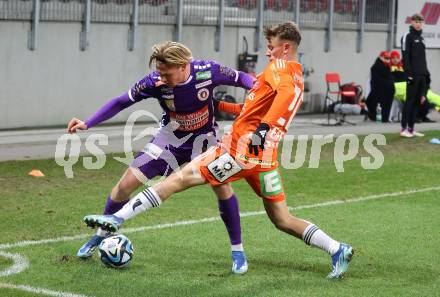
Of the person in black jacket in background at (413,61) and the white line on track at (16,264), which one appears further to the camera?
the person in black jacket in background at (413,61)

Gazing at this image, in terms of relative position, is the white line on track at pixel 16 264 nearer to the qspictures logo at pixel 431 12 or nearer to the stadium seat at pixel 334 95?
the stadium seat at pixel 334 95

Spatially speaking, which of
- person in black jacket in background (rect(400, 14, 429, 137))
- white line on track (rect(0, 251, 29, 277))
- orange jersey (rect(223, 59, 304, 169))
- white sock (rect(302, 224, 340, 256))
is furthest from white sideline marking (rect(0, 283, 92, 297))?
person in black jacket in background (rect(400, 14, 429, 137))

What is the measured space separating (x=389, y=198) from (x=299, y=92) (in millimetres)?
5022

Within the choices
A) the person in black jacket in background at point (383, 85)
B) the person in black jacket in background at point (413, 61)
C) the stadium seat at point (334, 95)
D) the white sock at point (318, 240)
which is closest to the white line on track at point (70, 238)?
the white sock at point (318, 240)

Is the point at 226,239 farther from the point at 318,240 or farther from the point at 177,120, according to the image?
the point at 318,240

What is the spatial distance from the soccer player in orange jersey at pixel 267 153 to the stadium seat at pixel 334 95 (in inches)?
572

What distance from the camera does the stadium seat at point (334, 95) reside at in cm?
2312

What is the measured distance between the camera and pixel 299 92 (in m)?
7.77

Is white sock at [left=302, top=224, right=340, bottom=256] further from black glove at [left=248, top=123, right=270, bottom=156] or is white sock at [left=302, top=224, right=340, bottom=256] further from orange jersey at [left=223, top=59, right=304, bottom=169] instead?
black glove at [left=248, top=123, right=270, bottom=156]

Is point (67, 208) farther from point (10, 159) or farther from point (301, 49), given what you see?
point (301, 49)

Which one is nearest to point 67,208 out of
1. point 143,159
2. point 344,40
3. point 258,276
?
point 143,159

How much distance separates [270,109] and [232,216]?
112 cm

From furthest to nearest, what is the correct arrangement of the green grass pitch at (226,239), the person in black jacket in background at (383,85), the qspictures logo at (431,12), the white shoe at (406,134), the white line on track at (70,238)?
the qspictures logo at (431,12)
the person in black jacket in background at (383,85)
the white shoe at (406,134)
the green grass pitch at (226,239)
the white line on track at (70,238)

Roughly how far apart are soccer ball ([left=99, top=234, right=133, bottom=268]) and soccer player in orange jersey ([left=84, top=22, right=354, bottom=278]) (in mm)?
634
